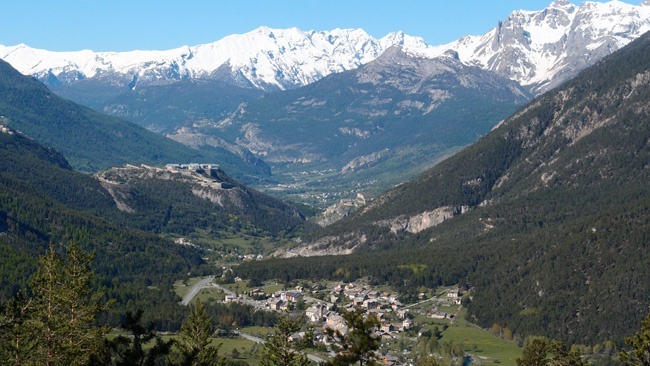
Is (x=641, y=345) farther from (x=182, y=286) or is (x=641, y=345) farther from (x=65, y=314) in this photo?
(x=182, y=286)

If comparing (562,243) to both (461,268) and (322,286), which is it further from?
(322,286)

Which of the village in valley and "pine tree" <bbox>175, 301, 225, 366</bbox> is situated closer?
"pine tree" <bbox>175, 301, 225, 366</bbox>

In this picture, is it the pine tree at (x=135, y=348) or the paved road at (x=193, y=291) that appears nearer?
the pine tree at (x=135, y=348)

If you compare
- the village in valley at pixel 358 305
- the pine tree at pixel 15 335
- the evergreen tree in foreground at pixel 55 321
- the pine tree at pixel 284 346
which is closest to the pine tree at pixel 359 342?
the pine tree at pixel 284 346

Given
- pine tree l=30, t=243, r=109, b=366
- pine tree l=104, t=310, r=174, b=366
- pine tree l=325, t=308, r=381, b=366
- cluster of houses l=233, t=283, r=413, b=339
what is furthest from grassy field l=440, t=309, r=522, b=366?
pine tree l=30, t=243, r=109, b=366

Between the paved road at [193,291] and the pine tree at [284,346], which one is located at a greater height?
the pine tree at [284,346]

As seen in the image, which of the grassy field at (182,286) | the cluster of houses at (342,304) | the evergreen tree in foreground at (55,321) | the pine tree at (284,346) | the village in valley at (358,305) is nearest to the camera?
the evergreen tree in foreground at (55,321)

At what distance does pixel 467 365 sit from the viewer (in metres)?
126

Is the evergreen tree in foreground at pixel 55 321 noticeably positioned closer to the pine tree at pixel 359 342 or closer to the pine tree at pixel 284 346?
the pine tree at pixel 284 346

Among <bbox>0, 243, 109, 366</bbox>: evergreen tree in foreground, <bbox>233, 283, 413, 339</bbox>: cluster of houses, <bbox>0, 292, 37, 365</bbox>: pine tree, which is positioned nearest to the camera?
<bbox>0, 292, 37, 365</bbox>: pine tree

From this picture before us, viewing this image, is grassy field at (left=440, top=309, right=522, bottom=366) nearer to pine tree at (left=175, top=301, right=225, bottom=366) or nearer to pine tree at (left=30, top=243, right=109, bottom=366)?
pine tree at (left=175, top=301, right=225, bottom=366)

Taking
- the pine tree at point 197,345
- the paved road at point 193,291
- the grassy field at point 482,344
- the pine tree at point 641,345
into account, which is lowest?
the paved road at point 193,291

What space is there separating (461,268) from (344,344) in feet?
433

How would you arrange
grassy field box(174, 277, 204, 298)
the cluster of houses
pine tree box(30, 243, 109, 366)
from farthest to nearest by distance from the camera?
grassy field box(174, 277, 204, 298) → the cluster of houses → pine tree box(30, 243, 109, 366)
